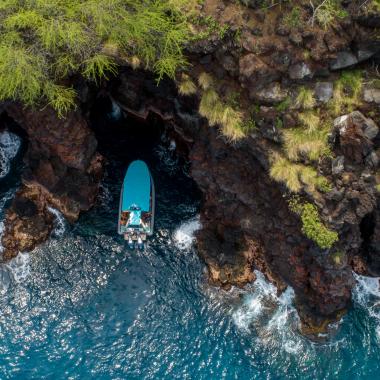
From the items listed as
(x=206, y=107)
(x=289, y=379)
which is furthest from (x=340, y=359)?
(x=206, y=107)

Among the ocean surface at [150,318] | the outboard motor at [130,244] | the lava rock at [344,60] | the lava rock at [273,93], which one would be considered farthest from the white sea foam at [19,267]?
the lava rock at [344,60]

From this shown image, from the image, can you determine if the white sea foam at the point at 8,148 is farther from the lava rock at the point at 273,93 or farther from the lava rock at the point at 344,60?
the lava rock at the point at 344,60

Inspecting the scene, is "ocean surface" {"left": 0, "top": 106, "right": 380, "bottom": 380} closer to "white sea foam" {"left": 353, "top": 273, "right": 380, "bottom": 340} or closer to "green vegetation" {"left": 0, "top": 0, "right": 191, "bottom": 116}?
"white sea foam" {"left": 353, "top": 273, "right": 380, "bottom": 340}

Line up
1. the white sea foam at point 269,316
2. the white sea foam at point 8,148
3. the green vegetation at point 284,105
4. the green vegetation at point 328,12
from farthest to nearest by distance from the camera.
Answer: the white sea foam at point 8,148 < the white sea foam at point 269,316 < the green vegetation at point 284,105 < the green vegetation at point 328,12

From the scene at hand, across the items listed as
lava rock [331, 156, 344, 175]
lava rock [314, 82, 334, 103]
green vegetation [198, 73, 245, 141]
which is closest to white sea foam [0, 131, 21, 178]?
green vegetation [198, 73, 245, 141]

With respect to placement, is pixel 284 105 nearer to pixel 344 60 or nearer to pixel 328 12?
pixel 344 60

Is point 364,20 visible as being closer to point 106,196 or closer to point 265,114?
point 265,114
